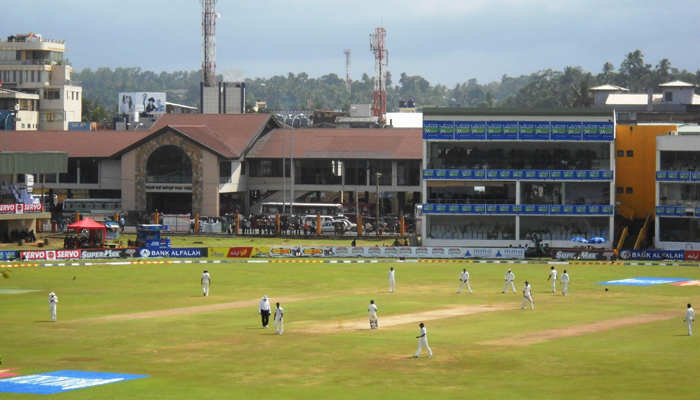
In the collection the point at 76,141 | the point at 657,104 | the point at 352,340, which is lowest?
the point at 352,340

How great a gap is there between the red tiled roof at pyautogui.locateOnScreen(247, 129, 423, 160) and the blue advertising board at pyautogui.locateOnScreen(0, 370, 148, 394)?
7991 centimetres

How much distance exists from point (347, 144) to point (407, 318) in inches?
2785

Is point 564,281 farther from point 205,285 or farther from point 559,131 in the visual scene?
point 559,131

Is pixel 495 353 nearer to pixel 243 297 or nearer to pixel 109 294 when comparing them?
pixel 243 297

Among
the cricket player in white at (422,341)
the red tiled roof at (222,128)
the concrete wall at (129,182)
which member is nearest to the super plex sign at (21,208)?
the concrete wall at (129,182)

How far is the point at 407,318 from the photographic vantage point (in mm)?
49438

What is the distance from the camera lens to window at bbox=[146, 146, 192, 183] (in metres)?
114

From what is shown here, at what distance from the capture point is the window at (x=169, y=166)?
11369 centimetres

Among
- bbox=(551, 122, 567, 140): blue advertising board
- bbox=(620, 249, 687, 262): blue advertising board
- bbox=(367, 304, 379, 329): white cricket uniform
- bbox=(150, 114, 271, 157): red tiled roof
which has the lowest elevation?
bbox=(367, 304, 379, 329): white cricket uniform

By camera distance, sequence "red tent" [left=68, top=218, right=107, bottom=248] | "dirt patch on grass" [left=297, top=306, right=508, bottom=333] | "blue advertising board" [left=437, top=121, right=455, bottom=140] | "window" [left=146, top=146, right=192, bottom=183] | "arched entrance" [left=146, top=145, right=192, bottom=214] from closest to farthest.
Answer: "dirt patch on grass" [left=297, top=306, right=508, bottom=333] → "red tent" [left=68, top=218, right=107, bottom=248] → "blue advertising board" [left=437, top=121, right=455, bottom=140] → "arched entrance" [left=146, top=145, right=192, bottom=214] → "window" [left=146, top=146, right=192, bottom=183]

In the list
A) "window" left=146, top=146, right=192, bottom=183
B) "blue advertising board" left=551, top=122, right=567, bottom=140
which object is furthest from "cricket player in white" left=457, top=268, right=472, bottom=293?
"window" left=146, top=146, right=192, bottom=183

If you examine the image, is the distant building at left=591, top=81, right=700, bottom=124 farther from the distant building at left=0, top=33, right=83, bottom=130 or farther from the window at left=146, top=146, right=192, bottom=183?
the distant building at left=0, top=33, right=83, bottom=130

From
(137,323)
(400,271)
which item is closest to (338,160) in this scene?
(400,271)

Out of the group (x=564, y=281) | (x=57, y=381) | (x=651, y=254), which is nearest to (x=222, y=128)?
(x=651, y=254)
